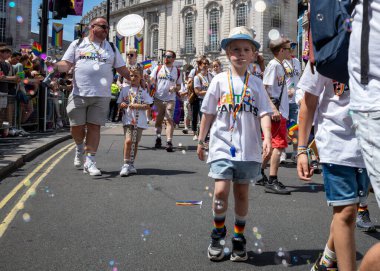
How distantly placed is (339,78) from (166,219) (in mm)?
2765

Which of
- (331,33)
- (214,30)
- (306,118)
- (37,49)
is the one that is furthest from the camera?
(214,30)

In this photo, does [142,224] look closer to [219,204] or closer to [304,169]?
[219,204]

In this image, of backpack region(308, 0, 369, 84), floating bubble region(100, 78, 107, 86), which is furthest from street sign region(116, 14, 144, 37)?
backpack region(308, 0, 369, 84)

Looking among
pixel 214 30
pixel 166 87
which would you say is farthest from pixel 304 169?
pixel 214 30

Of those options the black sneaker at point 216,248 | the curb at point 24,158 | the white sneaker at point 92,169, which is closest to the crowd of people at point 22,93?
the curb at point 24,158

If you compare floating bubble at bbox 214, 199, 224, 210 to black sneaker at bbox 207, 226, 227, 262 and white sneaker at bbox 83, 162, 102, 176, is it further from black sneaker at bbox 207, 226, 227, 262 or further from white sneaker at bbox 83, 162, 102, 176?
white sneaker at bbox 83, 162, 102, 176

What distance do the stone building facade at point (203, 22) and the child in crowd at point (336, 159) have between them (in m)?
47.5

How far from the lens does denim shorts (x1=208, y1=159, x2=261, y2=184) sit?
3490mm

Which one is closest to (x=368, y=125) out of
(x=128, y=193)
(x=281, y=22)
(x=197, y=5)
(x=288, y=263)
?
(x=288, y=263)

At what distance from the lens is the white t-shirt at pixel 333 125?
8.77 feet

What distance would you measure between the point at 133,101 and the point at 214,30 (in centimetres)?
5440

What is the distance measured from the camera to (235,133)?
3.53 meters

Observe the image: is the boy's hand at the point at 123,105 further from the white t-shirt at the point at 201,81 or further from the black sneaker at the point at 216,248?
the white t-shirt at the point at 201,81

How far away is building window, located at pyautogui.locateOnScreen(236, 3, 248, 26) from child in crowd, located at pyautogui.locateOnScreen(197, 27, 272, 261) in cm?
5465
